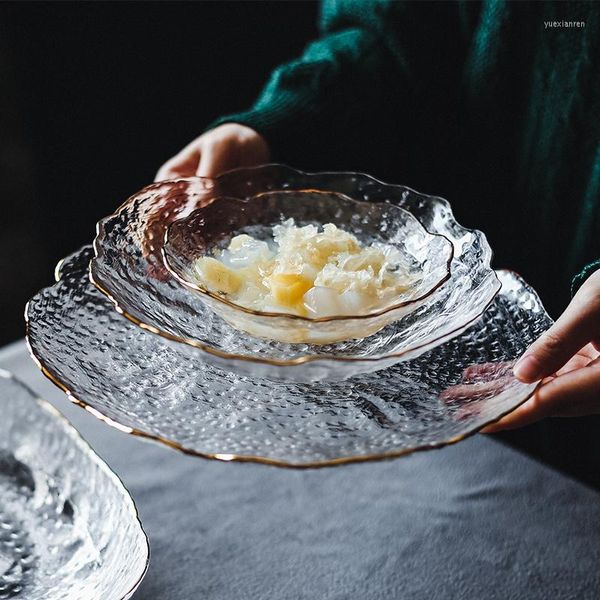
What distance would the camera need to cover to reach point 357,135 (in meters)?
1.02

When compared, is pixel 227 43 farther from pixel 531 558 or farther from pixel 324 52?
pixel 531 558

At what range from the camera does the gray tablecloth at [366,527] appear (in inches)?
24.3

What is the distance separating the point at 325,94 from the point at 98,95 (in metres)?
0.92

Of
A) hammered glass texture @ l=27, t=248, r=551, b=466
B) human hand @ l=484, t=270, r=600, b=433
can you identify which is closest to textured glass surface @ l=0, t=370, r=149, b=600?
A: hammered glass texture @ l=27, t=248, r=551, b=466

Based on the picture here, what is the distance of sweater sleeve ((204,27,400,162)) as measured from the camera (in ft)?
2.99

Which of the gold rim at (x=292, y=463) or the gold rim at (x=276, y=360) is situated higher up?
the gold rim at (x=276, y=360)

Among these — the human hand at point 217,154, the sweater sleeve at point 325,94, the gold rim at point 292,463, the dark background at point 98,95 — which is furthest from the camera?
the dark background at point 98,95

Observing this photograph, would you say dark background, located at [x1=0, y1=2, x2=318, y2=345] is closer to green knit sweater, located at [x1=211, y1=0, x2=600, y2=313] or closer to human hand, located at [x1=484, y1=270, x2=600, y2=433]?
green knit sweater, located at [x1=211, y1=0, x2=600, y2=313]

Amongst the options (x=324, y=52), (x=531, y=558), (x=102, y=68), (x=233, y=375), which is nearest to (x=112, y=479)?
(x=233, y=375)

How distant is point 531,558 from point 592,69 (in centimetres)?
49

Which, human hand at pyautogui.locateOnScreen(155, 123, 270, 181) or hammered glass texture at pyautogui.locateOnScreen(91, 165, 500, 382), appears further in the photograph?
human hand at pyautogui.locateOnScreen(155, 123, 270, 181)

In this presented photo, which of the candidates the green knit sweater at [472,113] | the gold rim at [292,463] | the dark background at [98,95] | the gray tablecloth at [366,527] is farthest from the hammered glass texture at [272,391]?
the dark background at [98,95]

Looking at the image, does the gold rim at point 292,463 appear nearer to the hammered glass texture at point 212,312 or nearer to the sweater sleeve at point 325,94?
the hammered glass texture at point 212,312

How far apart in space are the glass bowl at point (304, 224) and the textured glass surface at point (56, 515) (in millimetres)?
136
